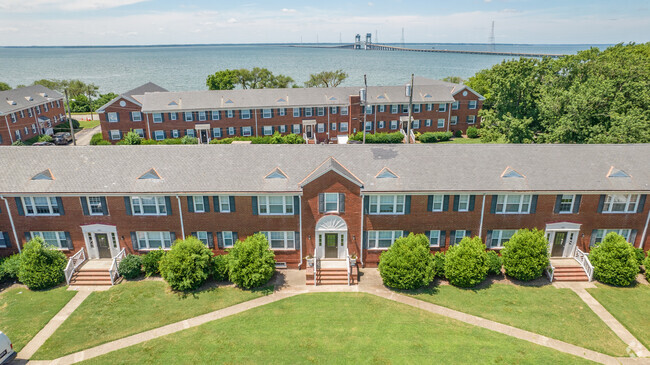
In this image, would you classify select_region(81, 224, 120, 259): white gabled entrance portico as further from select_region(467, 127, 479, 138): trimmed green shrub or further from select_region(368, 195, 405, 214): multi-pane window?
select_region(467, 127, 479, 138): trimmed green shrub

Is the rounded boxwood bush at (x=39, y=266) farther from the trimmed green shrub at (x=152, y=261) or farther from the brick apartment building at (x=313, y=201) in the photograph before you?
the trimmed green shrub at (x=152, y=261)

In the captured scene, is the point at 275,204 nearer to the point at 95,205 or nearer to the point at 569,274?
the point at 95,205

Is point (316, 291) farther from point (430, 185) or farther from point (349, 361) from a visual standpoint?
point (430, 185)

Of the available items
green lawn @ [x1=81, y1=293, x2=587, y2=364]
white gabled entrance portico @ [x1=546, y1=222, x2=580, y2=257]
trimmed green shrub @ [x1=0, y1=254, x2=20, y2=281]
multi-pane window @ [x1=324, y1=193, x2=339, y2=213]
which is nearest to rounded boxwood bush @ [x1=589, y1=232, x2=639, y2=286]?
white gabled entrance portico @ [x1=546, y1=222, x2=580, y2=257]

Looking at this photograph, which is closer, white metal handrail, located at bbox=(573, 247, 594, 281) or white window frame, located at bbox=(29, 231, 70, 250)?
white metal handrail, located at bbox=(573, 247, 594, 281)

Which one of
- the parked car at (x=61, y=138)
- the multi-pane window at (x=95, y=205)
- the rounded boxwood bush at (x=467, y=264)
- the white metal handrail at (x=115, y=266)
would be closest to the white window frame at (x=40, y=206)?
the multi-pane window at (x=95, y=205)
